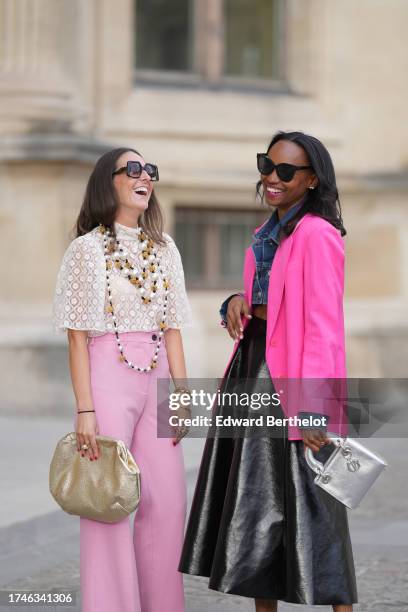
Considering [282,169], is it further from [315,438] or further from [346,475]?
[346,475]

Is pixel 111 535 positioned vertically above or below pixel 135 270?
below

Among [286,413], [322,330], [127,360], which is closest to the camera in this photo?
[322,330]

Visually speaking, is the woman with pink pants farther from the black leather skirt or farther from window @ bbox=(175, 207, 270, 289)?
window @ bbox=(175, 207, 270, 289)

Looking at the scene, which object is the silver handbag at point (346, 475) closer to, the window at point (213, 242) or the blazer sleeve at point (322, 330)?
the blazer sleeve at point (322, 330)

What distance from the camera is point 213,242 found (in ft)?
46.2

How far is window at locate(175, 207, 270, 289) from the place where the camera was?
13.9 metres

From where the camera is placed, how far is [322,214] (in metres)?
4.36

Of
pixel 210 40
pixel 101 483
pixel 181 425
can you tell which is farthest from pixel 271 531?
pixel 210 40

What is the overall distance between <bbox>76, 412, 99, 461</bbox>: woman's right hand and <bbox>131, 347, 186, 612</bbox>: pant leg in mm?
223

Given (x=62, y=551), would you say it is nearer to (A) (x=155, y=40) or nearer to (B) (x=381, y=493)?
(B) (x=381, y=493)

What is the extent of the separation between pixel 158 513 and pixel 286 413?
0.61m

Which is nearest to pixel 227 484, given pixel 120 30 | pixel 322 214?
pixel 322 214

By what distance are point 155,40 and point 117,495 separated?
10.1 meters

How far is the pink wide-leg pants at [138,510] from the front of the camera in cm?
441
